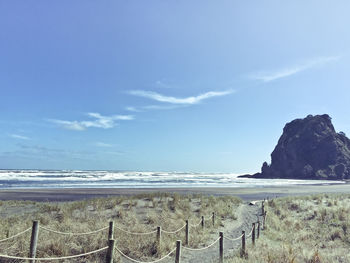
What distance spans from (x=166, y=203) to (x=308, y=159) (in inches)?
4329

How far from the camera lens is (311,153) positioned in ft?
383

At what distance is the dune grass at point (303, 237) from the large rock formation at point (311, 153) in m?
95.5

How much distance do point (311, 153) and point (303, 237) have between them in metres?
115

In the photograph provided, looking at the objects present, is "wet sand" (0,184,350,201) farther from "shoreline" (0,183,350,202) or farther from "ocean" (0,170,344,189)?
"ocean" (0,170,344,189)

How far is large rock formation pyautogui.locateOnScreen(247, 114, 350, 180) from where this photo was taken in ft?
354

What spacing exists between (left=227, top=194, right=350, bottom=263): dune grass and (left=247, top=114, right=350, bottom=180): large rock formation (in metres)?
95.5

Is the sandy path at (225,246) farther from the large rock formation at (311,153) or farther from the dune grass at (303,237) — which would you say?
the large rock formation at (311,153)

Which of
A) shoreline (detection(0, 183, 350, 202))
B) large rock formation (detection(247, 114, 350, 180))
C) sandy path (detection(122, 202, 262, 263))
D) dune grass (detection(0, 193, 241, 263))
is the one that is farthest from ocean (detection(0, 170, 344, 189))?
large rock formation (detection(247, 114, 350, 180))

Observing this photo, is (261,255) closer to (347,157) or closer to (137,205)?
(137,205)

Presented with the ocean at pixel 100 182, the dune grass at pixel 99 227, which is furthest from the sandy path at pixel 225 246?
the ocean at pixel 100 182

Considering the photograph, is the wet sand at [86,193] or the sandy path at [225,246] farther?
the wet sand at [86,193]

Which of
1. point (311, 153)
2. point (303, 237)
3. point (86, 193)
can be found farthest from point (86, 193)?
point (311, 153)

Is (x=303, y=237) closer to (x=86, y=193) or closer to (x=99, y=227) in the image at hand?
(x=99, y=227)

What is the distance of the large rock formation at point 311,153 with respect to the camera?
108m
